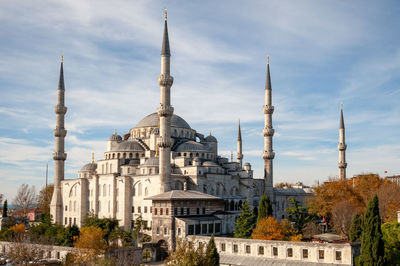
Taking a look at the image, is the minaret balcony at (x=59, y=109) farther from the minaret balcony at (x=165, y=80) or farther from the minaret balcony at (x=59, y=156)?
the minaret balcony at (x=165, y=80)

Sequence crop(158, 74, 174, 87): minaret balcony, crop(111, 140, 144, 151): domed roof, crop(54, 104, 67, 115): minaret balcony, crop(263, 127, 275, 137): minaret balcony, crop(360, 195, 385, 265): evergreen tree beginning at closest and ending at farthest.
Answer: crop(360, 195, 385, 265): evergreen tree < crop(158, 74, 174, 87): minaret balcony < crop(263, 127, 275, 137): minaret balcony < crop(111, 140, 144, 151): domed roof < crop(54, 104, 67, 115): minaret balcony

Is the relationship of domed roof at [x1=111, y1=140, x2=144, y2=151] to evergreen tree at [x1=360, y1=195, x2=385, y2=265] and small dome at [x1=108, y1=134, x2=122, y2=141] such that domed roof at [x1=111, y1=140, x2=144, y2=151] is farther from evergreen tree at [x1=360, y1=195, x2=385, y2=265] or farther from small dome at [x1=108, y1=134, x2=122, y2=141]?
evergreen tree at [x1=360, y1=195, x2=385, y2=265]

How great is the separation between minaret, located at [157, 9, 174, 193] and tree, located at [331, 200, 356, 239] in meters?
14.5

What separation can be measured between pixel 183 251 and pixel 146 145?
28528 millimetres

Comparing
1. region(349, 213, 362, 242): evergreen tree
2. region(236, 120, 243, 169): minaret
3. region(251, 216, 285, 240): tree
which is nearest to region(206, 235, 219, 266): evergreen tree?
region(251, 216, 285, 240): tree

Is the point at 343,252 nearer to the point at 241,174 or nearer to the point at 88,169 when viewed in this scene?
the point at 241,174

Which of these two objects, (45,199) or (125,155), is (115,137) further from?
(45,199)

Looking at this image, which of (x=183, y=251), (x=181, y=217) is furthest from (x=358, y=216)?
(x=183, y=251)

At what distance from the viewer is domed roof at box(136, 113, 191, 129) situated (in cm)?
5065

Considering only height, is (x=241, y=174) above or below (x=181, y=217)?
above

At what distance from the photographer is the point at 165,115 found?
127 ft

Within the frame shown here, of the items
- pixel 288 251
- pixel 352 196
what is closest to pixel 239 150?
pixel 352 196

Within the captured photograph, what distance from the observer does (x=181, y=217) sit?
33.1 m

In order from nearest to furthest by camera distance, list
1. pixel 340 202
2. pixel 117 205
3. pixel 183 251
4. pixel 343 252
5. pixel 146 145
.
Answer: pixel 183 251, pixel 343 252, pixel 340 202, pixel 117 205, pixel 146 145
